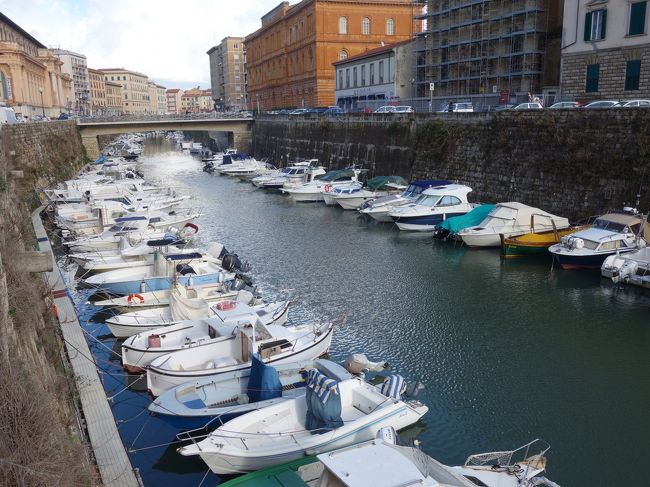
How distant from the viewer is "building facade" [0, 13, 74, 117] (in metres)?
68.9

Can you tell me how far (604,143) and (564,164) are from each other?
2.10 m

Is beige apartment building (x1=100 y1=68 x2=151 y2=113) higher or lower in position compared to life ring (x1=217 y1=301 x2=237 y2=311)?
higher

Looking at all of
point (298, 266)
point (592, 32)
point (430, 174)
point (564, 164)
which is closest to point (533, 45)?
point (592, 32)

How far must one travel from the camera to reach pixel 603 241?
805 inches

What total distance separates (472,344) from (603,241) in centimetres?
817

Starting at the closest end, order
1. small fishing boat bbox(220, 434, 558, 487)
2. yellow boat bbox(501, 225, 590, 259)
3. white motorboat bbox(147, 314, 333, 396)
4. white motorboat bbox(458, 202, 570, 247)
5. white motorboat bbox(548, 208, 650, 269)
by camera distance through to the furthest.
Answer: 1. small fishing boat bbox(220, 434, 558, 487)
2. white motorboat bbox(147, 314, 333, 396)
3. white motorboat bbox(548, 208, 650, 269)
4. yellow boat bbox(501, 225, 590, 259)
5. white motorboat bbox(458, 202, 570, 247)

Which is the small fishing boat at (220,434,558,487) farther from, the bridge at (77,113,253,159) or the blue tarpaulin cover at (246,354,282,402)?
the bridge at (77,113,253,159)

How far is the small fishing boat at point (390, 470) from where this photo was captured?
25.0 feet

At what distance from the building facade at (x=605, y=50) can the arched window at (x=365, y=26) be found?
38547 millimetres

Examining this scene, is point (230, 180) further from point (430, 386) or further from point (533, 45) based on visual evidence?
point (430, 386)

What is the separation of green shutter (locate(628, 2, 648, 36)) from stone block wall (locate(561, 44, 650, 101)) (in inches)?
32.8

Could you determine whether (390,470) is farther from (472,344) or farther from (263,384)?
(472,344)

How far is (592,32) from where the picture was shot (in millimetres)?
31766

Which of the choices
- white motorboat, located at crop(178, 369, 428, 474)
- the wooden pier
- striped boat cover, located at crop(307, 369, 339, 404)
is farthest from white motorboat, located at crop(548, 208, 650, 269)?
the wooden pier
